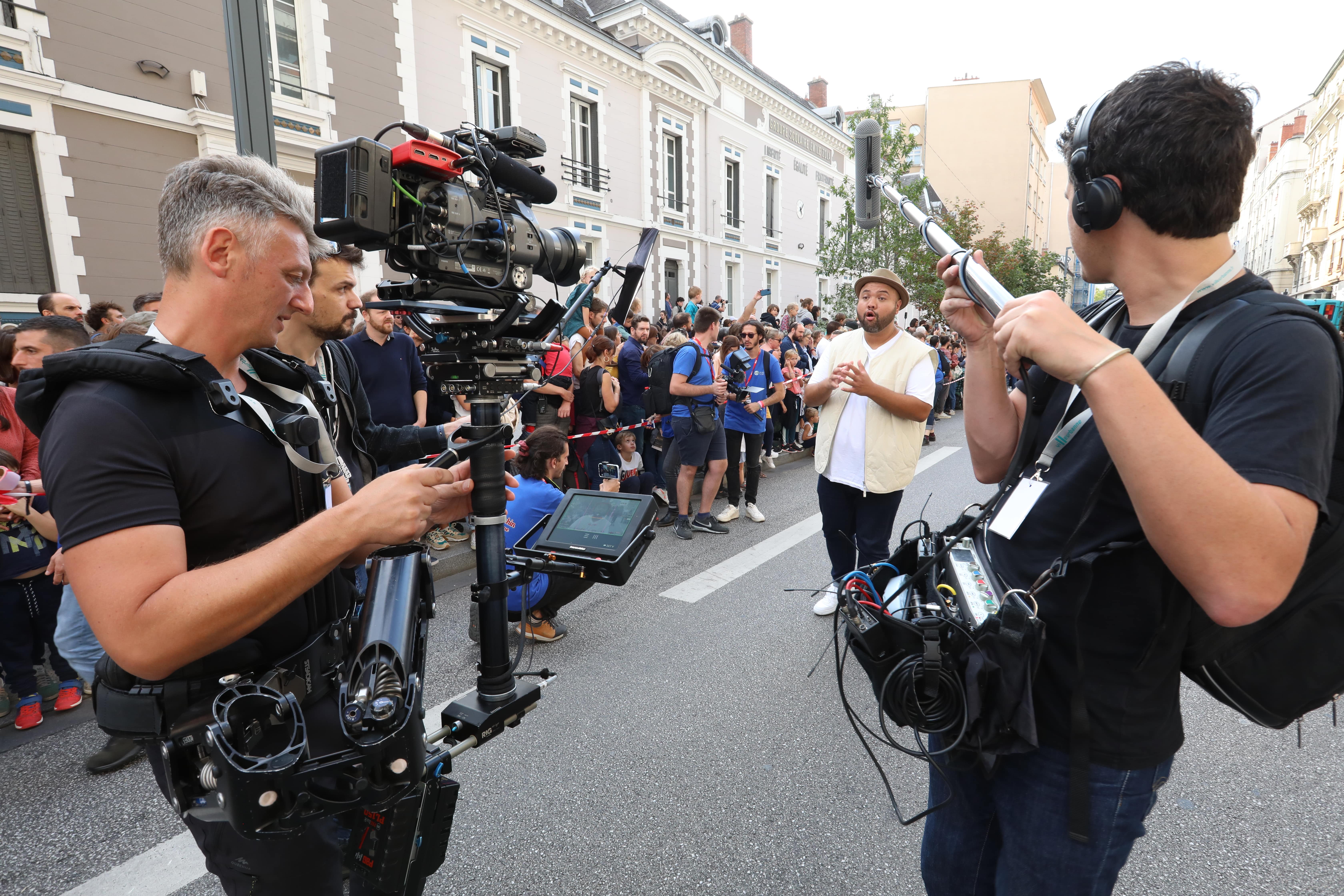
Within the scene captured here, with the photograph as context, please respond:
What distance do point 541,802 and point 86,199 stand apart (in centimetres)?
1027

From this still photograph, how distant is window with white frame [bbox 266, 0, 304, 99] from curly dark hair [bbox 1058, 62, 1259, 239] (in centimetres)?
1243

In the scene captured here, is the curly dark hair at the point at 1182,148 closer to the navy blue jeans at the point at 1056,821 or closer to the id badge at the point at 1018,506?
the id badge at the point at 1018,506

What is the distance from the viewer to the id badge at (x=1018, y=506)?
1288 millimetres

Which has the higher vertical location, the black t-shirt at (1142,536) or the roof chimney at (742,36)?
the roof chimney at (742,36)

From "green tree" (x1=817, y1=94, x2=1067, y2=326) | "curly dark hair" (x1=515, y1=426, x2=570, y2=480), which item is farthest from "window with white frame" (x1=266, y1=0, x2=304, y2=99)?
"green tree" (x1=817, y1=94, x2=1067, y2=326)

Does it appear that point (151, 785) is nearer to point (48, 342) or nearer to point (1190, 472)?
point (48, 342)

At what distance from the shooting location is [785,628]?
4.34 m

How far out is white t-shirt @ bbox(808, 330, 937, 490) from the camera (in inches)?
157

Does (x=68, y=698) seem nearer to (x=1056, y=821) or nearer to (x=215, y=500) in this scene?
(x=215, y=500)

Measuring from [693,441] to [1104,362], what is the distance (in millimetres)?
5463

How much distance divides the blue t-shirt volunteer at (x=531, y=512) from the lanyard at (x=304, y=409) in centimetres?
236

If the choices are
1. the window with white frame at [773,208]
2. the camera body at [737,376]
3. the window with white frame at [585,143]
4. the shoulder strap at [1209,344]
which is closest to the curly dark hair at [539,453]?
the camera body at [737,376]

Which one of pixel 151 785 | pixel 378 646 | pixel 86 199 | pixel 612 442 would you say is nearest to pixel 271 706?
pixel 378 646

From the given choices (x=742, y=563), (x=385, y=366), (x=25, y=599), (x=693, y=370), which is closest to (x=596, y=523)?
(x=25, y=599)
